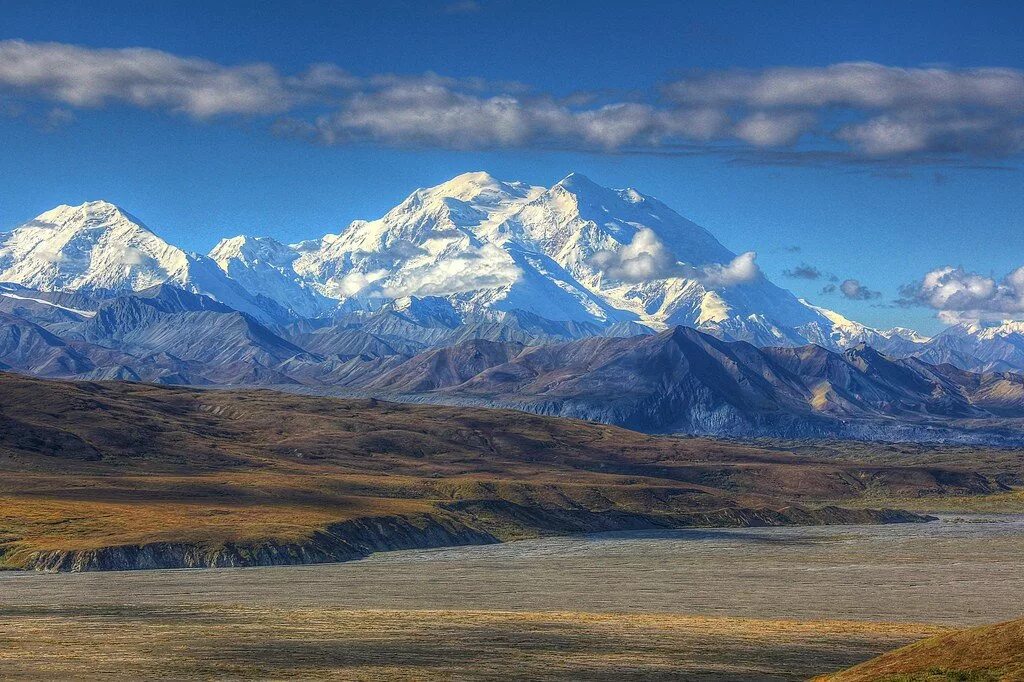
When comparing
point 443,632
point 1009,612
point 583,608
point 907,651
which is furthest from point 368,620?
point 1009,612

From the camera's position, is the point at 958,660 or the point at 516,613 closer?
the point at 958,660

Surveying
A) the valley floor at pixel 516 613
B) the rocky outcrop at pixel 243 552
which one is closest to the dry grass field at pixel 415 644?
the valley floor at pixel 516 613

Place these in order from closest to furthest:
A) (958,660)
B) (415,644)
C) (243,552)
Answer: (958,660), (415,644), (243,552)

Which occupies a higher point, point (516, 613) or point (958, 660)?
point (958, 660)

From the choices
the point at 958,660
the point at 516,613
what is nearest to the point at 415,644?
the point at 516,613

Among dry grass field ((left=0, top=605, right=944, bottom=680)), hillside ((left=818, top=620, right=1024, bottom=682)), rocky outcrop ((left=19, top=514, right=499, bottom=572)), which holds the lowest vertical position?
rocky outcrop ((left=19, top=514, right=499, bottom=572))

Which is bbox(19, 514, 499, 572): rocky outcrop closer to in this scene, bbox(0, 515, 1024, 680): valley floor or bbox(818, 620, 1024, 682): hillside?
bbox(0, 515, 1024, 680): valley floor

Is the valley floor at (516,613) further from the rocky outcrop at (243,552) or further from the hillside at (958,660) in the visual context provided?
the hillside at (958,660)

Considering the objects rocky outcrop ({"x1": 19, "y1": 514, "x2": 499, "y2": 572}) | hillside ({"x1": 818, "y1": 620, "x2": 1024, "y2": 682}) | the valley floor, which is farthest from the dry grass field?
rocky outcrop ({"x1": 19, "y1": 514, "x2": 499, "y2": 572})

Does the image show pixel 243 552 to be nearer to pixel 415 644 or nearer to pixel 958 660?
pixel 415 644

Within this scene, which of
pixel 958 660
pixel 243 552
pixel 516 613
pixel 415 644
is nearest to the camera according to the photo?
pixel 958 660

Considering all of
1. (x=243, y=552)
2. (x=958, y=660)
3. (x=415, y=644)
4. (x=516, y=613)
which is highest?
(x=958, y=660)
